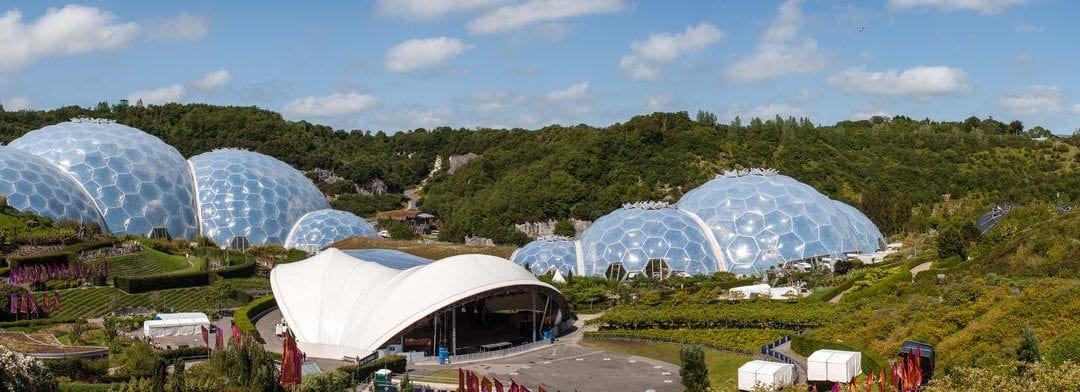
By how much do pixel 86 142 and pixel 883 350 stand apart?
51772 mm

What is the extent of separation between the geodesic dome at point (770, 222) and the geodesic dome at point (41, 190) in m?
34.7

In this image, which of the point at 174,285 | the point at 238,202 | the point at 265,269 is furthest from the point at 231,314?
the point at 238,202

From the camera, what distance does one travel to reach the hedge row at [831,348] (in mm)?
25641

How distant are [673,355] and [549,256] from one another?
20.0 metres

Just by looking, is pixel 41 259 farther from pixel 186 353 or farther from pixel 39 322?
pixel 186 353

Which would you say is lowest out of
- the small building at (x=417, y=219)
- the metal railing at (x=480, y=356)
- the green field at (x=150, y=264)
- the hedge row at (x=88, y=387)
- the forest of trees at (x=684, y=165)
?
the metal railing at (x=480, y=356)

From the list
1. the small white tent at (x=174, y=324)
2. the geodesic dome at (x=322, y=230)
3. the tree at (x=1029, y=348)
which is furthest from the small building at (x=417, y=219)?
the tree at (x=1029, y=348)

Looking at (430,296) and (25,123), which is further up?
(25,123)

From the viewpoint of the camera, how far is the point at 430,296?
33.7 metres

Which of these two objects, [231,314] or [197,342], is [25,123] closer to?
[231,314]

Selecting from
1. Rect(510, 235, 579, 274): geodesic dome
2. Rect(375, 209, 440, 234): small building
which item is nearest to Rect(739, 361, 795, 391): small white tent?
Rect(510, 235, 579, 274): geodesic dome

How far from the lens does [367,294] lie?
3516 centimetres

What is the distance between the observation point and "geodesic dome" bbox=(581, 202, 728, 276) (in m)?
51.1

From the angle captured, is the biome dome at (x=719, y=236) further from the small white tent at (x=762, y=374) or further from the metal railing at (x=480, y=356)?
the small white tent at (x=762, y=374)
